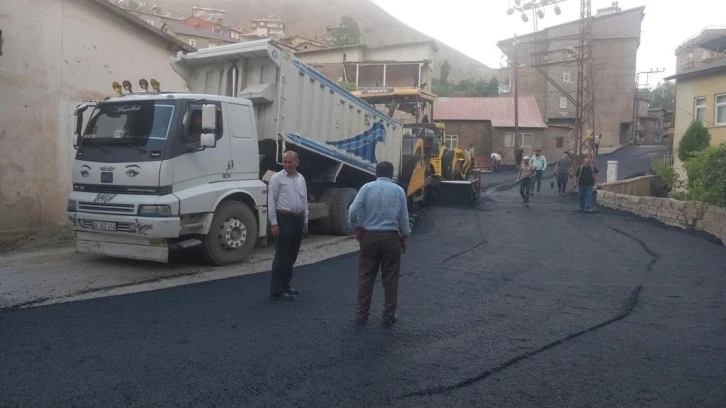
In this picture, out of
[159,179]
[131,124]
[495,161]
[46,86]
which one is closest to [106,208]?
[159,179]

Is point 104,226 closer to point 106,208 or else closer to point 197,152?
point 106,208

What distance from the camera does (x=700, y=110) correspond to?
23.3 meters

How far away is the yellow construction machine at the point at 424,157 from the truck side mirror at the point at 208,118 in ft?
22.4

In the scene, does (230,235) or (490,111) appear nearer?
(230,235)

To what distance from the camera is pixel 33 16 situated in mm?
11039

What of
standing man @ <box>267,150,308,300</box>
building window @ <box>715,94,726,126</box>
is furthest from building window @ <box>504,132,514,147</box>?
standing man @ <box>267,150,308,300</box>

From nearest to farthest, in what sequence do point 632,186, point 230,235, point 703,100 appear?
1. point 230,235
2. point 632,186
3. point 703,100

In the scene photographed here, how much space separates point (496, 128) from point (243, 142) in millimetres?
34197

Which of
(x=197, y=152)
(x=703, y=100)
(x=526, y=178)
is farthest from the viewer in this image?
(x=703, y=100)

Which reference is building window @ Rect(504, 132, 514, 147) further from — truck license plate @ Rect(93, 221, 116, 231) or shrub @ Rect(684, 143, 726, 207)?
truck license plate @ Rect(93, 221, 116, 231)

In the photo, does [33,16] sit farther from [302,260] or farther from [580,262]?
[580,262]

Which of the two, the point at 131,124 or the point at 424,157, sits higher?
the point at 131,124

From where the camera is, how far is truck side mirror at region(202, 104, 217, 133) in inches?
312

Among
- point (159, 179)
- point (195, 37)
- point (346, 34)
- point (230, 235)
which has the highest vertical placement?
point (346, 34)
